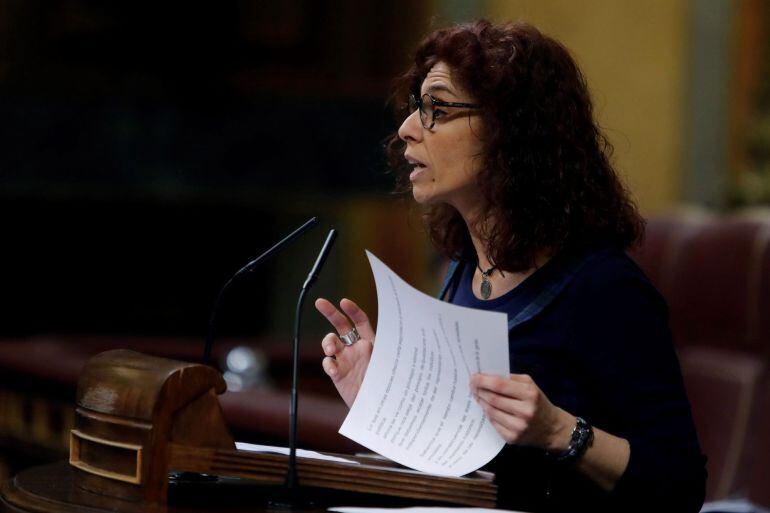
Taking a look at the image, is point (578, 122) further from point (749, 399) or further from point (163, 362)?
point (749, 399)

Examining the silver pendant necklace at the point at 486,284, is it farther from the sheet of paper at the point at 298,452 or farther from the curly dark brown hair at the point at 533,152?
the sheet of paper at the point at 298,452

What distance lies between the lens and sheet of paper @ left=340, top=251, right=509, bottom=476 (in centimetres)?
142

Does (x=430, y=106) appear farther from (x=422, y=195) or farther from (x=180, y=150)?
(x=180, y=150)

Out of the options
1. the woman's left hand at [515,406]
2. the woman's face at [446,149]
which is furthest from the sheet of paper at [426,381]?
the woman's face at [446,149]

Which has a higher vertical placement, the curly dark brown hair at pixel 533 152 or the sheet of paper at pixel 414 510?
the curly dark brown hair at pixel 533 152

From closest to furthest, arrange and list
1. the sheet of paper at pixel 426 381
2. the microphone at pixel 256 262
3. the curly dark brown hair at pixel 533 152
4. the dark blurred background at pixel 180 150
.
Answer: the sheet of paper at pixel 426 381 → the microphone at pixel 256 262 → the curly dark brown hair at pixel 533 152 → the dark blurred background at pixel 180 150

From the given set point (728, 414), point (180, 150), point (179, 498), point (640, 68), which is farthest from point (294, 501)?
point (640, 68)

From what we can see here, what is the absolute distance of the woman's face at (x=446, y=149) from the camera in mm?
1676

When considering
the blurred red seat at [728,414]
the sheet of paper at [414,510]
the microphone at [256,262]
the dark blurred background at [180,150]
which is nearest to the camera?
the sheet of paper at [414,510]

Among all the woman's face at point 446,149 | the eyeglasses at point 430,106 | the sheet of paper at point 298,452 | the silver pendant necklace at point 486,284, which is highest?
the eyeglasses at point 430,106

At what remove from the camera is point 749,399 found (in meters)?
2.92

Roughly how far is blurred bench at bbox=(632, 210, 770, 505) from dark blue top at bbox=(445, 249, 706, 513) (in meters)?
1.27

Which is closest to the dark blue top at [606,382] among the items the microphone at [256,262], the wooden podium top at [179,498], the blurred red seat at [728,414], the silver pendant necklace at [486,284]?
the silver pendant necklace at [486,284]

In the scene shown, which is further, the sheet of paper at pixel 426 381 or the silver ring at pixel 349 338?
the silver ring at pixel 349 338
